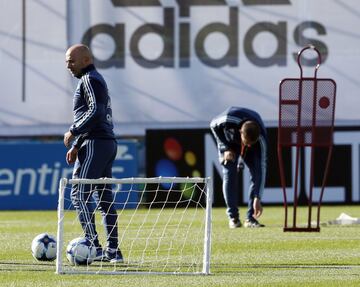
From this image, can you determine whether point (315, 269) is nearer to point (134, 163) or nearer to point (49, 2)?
point (134, 163)

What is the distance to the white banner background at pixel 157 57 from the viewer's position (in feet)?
78.4

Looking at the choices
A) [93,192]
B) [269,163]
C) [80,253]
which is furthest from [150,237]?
[269,163]

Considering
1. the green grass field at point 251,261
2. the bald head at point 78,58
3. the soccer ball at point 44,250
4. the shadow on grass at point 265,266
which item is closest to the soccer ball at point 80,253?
the green grass field at point 251,261

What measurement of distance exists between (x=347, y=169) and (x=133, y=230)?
803 cm

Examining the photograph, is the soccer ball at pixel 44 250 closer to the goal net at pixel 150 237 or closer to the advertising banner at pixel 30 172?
the goal net at pixel 150 237

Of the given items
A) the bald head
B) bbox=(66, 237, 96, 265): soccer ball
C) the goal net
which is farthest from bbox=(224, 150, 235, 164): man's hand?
bbox=(66, 237, 96, 265): soccer ball

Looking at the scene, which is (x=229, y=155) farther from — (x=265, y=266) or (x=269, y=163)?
(x=269, y=163)

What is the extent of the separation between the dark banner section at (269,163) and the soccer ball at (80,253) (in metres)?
12.2

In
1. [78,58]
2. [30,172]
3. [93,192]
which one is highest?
[78,58]

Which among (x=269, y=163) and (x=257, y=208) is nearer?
(x=257, y=208)

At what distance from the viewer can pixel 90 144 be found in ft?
36.7

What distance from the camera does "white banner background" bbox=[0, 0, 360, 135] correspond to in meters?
23.9

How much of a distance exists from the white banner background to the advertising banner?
1043mm

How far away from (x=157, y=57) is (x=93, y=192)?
13076 millimetres
